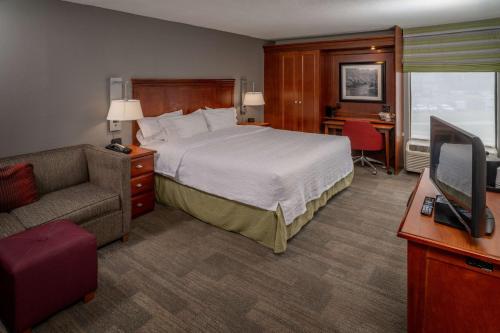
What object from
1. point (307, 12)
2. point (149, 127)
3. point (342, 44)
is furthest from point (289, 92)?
point (149, 127)

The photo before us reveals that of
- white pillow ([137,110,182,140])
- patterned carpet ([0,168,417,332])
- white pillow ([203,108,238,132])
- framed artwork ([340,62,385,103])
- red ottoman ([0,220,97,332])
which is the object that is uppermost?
framed artwork ([340,62,385,103])

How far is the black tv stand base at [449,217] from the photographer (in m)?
1.52

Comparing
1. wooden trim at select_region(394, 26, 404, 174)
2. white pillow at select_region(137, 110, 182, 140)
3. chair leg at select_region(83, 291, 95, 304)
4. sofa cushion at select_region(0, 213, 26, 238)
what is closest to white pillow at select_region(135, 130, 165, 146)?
white pillow at select_region(137, 110, 182, 140)

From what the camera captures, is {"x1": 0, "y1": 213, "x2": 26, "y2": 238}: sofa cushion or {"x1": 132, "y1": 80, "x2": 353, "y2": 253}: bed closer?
{"x1": 0, "y1": 213, "x2": 26, "y2": 238}: sofa cushion

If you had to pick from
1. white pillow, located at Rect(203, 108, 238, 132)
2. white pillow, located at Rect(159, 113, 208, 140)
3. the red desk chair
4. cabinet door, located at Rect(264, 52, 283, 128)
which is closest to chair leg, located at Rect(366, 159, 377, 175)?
the red desk chair

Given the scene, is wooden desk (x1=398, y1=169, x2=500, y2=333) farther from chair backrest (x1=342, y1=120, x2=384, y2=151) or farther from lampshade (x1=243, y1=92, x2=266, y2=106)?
lampshade (x1=243, y1=92, x2=266, y2=106)

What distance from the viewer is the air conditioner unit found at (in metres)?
5.05

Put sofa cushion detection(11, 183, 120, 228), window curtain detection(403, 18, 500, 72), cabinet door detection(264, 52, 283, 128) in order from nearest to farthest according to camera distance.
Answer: sofa cushion detection(11, 183, 120, 228), window curtain detection(403, 18, 500, 72), cabinet door detection(264, 52, 283, 128)

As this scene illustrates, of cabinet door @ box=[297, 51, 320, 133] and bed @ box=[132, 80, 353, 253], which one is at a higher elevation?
cabinet door @ box=[297, 51, 320, 133]

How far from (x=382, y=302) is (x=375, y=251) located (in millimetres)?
730

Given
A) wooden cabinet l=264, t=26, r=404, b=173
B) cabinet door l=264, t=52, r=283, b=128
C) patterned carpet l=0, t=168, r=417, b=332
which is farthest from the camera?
cabinet door l=264, t=52, r=283, b=128

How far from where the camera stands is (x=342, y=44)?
5.57 meters

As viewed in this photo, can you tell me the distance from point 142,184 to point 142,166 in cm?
19

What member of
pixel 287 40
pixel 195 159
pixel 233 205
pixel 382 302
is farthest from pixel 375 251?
pixel 287 40
